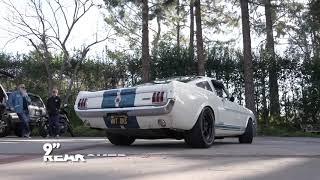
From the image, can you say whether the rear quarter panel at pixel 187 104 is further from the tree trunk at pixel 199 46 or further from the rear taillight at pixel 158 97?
the tree trunk at pixel 199 46

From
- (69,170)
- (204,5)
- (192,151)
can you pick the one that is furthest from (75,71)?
(69,170)

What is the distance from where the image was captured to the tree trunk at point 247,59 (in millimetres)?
20156

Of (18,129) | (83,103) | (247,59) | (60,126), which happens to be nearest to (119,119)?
(83,103)

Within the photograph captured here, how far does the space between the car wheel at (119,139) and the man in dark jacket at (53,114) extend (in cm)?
603

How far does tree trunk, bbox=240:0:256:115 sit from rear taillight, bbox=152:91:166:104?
10769 millimetres

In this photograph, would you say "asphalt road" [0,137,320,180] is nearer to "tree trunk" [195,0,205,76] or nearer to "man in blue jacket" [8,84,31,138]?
"man in blue jacket" [8,84,31,138]

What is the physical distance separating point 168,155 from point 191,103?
1.42m

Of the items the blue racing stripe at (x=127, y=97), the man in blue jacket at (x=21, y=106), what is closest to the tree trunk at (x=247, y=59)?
the man in blue jacket at (x=21, y=106)

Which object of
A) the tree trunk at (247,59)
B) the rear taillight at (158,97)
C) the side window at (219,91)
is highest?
the tree trunk at (247,59)

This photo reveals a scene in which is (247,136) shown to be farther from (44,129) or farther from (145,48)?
(145,48)

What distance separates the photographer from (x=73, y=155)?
8898mm

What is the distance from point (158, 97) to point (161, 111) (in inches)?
10.8

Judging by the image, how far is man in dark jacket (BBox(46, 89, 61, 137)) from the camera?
17406mm

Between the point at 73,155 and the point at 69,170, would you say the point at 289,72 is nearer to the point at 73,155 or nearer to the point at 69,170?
the point at 73,155
